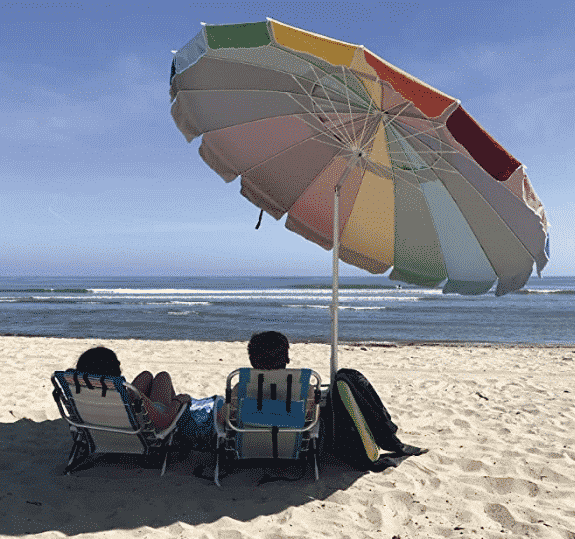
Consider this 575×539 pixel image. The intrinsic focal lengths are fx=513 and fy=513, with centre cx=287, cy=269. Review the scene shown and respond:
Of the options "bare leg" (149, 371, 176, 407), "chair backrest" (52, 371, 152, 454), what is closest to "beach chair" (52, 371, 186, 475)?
"chair backrest" (52, 371, 152, 454)

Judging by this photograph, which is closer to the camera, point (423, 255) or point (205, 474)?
point (205, 474)

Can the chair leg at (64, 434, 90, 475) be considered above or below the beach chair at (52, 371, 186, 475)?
below

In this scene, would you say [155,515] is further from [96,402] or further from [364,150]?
[364,150]

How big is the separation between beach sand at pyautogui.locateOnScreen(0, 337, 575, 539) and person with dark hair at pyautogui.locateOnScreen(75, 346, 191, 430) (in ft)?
1.46

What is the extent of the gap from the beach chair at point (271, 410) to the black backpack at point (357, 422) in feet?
1.16

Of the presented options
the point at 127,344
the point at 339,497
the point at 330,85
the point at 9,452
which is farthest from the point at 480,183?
the point at 127,344

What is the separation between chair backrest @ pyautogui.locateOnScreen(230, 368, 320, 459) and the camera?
11.5 ft

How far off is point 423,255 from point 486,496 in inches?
86.3

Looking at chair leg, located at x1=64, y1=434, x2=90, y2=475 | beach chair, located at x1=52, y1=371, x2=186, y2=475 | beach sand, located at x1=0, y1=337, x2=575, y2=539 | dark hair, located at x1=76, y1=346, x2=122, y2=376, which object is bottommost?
beach sand, located at x1=0, y1=337, x2=575, y2=539

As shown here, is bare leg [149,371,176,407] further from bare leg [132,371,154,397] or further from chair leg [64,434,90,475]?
chair leg [64,434,90,475]

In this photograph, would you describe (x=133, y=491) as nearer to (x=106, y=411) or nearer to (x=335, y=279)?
(x=106, y=411)

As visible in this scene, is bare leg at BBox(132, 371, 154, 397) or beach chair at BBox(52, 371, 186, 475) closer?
beach chair at BBox(52, 371, 186, 475)

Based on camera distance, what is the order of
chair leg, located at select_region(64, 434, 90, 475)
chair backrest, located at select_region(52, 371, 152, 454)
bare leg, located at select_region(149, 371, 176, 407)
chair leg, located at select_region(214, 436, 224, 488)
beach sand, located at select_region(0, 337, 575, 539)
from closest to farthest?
beach sand, located at select_region(0, 337, 575, 539) → chair backrest, located at select_region(52, 371, 152, 454) → chair leg, located at select_region(214, 436, 224, 488) → chair leg, located at select_region(64, 434, 90, 475) → bare leg, located at select_region(149, 371, 176, 407)

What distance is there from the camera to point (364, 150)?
420 cm
